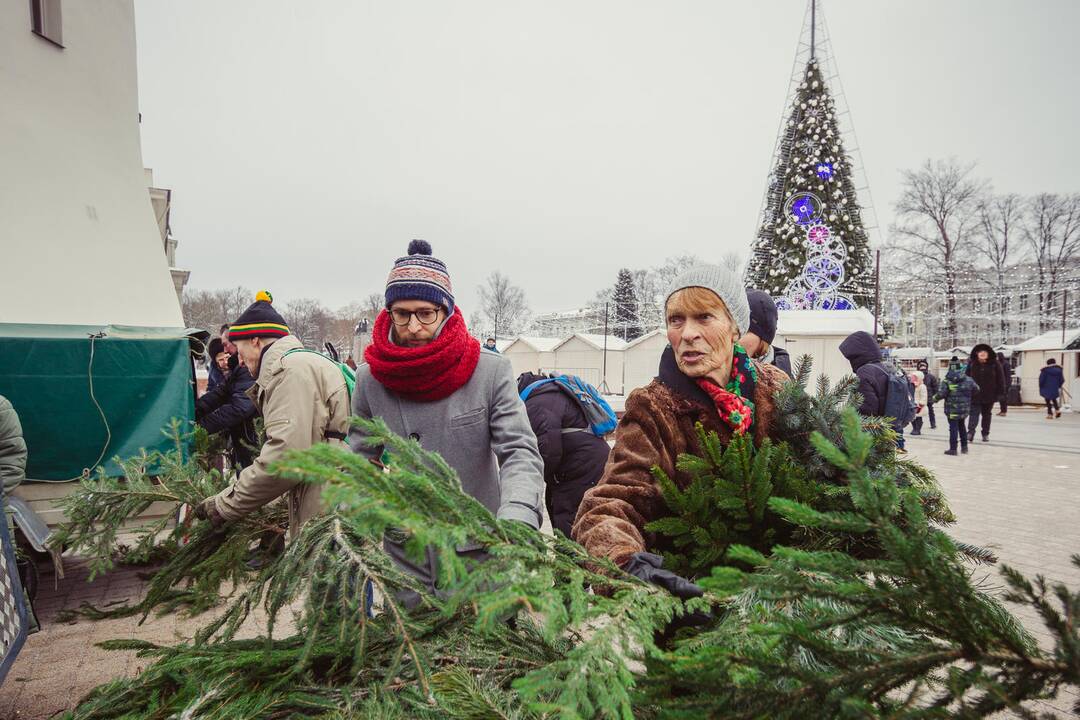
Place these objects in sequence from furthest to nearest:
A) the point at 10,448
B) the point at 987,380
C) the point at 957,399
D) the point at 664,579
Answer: the point at 987,380, the point at 957,399, the point at 10,448, the point at 664,579

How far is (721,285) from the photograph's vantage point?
2.07 meters

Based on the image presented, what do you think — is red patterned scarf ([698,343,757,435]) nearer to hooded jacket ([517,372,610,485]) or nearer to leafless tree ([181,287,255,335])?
hooded jacket ([517,372,610,485])

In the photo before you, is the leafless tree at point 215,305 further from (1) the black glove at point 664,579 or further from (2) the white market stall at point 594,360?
(1) the black glove at point 664,579

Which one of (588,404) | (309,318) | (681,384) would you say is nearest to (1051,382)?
(588,404)

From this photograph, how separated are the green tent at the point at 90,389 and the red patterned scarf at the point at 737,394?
5.49 m

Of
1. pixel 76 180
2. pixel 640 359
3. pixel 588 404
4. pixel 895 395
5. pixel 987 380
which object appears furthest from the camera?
pixel 640 359

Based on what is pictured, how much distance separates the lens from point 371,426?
1055 mm

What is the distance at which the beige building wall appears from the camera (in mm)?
7098

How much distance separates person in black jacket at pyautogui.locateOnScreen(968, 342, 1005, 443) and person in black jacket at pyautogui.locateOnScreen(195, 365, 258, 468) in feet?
46.9

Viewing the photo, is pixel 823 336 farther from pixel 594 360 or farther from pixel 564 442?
pixel 564 442

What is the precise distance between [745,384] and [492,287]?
52.1 m

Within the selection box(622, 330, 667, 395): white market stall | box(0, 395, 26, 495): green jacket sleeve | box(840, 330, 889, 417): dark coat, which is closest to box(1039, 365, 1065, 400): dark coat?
box(622, 330, 667, 395): white market stall

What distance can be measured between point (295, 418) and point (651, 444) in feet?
5.89

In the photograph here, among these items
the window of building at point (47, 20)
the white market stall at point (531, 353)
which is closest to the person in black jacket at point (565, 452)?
the window of building at point (47, 20)
